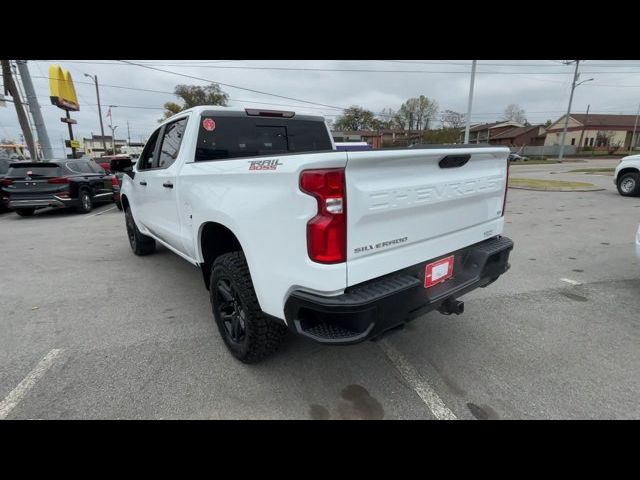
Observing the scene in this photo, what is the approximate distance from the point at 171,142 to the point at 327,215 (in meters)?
2.77

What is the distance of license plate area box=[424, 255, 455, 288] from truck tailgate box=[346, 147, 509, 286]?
0.21 ft

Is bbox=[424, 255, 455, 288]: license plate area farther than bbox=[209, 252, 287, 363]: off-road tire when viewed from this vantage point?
No

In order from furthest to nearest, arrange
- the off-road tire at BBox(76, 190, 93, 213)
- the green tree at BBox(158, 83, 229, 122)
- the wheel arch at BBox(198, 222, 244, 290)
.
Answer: the green tree at BBox(158, 83, 229, 122) < the off-road tire at BBox(76, 190, 93, 213) < the wheel arch at BBox(198, 222, 244, 290)

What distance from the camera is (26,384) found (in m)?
2.56

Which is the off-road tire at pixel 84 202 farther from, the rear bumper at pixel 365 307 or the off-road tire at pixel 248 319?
the rear bumper at pixel 365 307

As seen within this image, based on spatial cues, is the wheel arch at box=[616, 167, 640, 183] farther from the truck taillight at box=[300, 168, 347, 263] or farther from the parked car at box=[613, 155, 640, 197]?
the truck taillight at box=[300, 168, 347, 263]

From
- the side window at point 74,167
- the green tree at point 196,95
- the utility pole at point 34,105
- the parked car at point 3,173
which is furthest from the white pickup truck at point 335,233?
the green tree at point 196,95

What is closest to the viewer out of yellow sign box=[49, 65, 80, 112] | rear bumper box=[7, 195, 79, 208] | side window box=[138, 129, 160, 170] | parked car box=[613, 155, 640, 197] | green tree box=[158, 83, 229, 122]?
side window box=[138, 129, 160, 170]

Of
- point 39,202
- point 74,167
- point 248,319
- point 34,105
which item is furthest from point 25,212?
point 248,319

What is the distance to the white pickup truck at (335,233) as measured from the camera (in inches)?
71.6

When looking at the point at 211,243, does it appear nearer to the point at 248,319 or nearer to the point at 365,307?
the point at 248,319

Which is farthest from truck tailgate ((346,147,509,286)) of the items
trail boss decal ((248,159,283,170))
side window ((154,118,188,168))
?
side window ((154,118,188,168))

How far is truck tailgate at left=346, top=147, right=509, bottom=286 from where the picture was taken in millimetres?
1858
